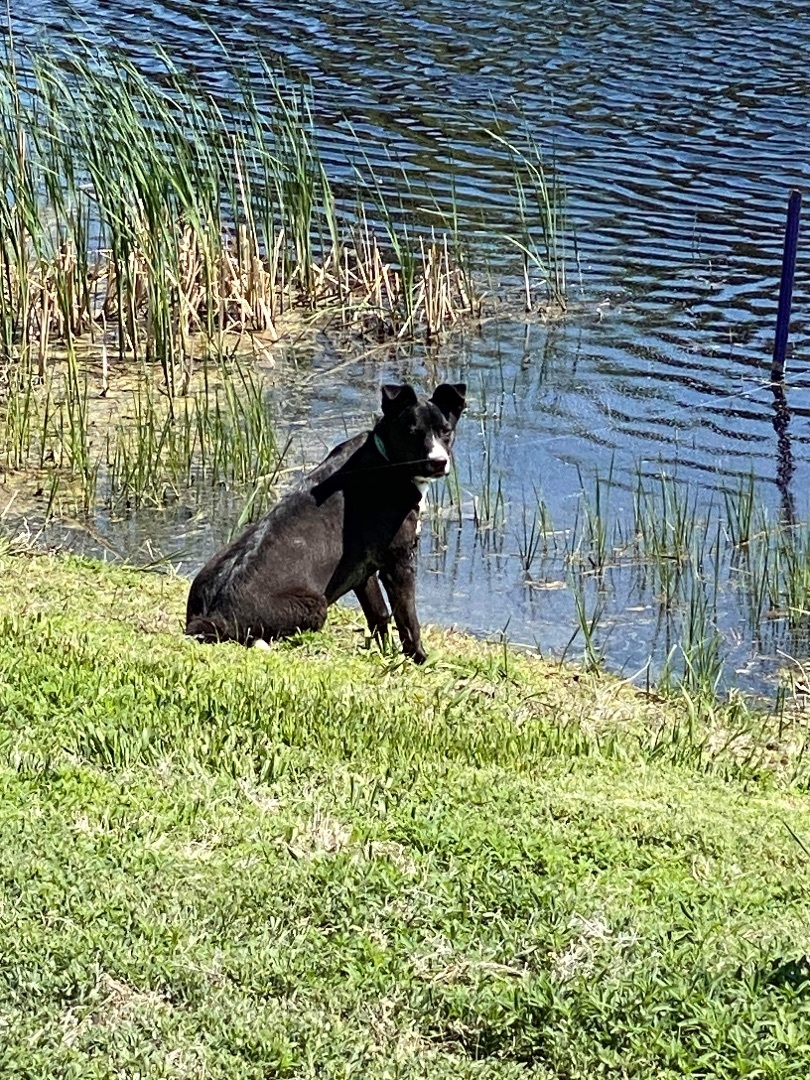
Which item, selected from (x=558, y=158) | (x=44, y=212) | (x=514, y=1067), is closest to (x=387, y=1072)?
(x=514, y=1067)

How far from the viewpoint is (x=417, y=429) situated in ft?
27.1

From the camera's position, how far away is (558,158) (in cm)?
1948

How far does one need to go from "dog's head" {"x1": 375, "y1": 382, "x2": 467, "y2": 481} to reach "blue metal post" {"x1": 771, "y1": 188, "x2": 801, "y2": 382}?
573 cm

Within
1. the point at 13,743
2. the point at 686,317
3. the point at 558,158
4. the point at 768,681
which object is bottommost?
the point at 768,681

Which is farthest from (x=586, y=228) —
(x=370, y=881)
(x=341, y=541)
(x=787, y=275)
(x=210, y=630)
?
(x=370, y=881)

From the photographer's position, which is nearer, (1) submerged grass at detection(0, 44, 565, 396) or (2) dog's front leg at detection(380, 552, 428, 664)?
(2) dog's front leg at detection(380, 552, 428, 664)

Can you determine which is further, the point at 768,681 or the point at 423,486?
the point at 768,681

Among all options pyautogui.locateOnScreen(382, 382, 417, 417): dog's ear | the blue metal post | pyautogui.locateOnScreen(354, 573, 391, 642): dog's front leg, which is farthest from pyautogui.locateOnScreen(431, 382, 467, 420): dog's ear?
the blue metal post

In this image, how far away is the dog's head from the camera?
825 centimetres

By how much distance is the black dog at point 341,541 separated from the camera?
8.02 metres

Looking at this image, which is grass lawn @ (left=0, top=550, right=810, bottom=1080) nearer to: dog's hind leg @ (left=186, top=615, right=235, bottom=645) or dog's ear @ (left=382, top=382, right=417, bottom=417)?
dog's hind leg @ (left=186, top=615, right=235, bottom=645)

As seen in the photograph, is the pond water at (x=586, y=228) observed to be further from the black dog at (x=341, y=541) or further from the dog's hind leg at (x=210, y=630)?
the dog's hind leg at (x=210, y=630)

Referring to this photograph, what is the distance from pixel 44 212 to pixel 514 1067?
43.0 ft

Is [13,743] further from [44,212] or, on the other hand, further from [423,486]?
[44,212]
